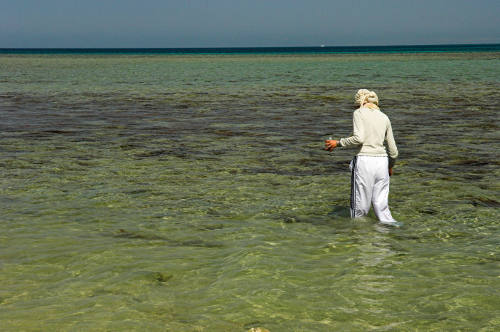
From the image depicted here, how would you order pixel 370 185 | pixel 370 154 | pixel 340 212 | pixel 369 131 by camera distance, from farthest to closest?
1. pixel 340 212
2. pixel 370 185
3. pixel 370 154
4. pixel 369 131

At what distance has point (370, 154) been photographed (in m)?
8.89

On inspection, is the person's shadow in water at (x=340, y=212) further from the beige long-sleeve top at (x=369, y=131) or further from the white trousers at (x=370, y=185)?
the beige long-sleeve top at (x=369, y=131)

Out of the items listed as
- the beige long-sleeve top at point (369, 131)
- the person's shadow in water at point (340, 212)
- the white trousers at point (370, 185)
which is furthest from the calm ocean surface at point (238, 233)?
the beige long-sleeve top at point (369, 131)

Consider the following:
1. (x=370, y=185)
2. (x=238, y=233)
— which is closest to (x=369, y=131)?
(x=370, y=185)

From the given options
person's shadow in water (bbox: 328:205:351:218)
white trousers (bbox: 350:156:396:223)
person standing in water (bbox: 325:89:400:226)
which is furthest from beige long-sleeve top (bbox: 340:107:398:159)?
person's shadow in water (bbox: 328:205:351:218)

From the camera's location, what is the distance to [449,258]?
26.2 ft

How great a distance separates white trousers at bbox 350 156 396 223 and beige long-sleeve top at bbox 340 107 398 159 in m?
0.13

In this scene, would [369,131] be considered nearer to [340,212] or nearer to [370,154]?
[370,154]

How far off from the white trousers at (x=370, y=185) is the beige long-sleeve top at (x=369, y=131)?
0.13m

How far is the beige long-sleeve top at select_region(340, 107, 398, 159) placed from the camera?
8.73m

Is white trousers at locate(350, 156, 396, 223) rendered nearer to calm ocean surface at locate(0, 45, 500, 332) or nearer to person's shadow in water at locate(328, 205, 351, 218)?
calm ocean surface at locate(0, 45, 500, 332)

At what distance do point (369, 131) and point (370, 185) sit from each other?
824 millimetres

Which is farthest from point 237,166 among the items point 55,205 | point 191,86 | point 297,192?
point 191,86

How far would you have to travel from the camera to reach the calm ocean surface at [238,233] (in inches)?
249
